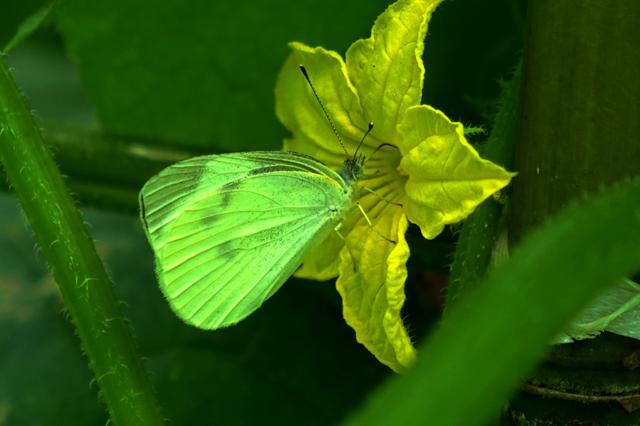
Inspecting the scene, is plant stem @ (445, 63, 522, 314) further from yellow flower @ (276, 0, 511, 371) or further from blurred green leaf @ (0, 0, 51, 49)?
blurred green leaf @ (0, 0, 51, 49)

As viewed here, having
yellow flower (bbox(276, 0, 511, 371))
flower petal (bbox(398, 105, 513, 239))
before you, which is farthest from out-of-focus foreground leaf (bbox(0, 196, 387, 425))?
flower petal (bbox(398, 105, 513, 239))

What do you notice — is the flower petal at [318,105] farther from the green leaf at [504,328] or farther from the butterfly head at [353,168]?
the green leaf at [504,328]

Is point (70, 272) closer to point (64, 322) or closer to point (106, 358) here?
point (106, 358)

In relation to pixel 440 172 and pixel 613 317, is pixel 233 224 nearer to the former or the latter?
pixel 440 172

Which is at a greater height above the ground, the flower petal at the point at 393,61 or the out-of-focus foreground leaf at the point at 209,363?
the flower petal at the point at 393,61

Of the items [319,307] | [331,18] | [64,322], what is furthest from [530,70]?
[64,322]

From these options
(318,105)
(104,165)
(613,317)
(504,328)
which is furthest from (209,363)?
(504,328)

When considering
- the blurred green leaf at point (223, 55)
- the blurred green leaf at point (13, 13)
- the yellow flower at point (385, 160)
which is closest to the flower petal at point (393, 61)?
the yellow flower at point (385, 160)
